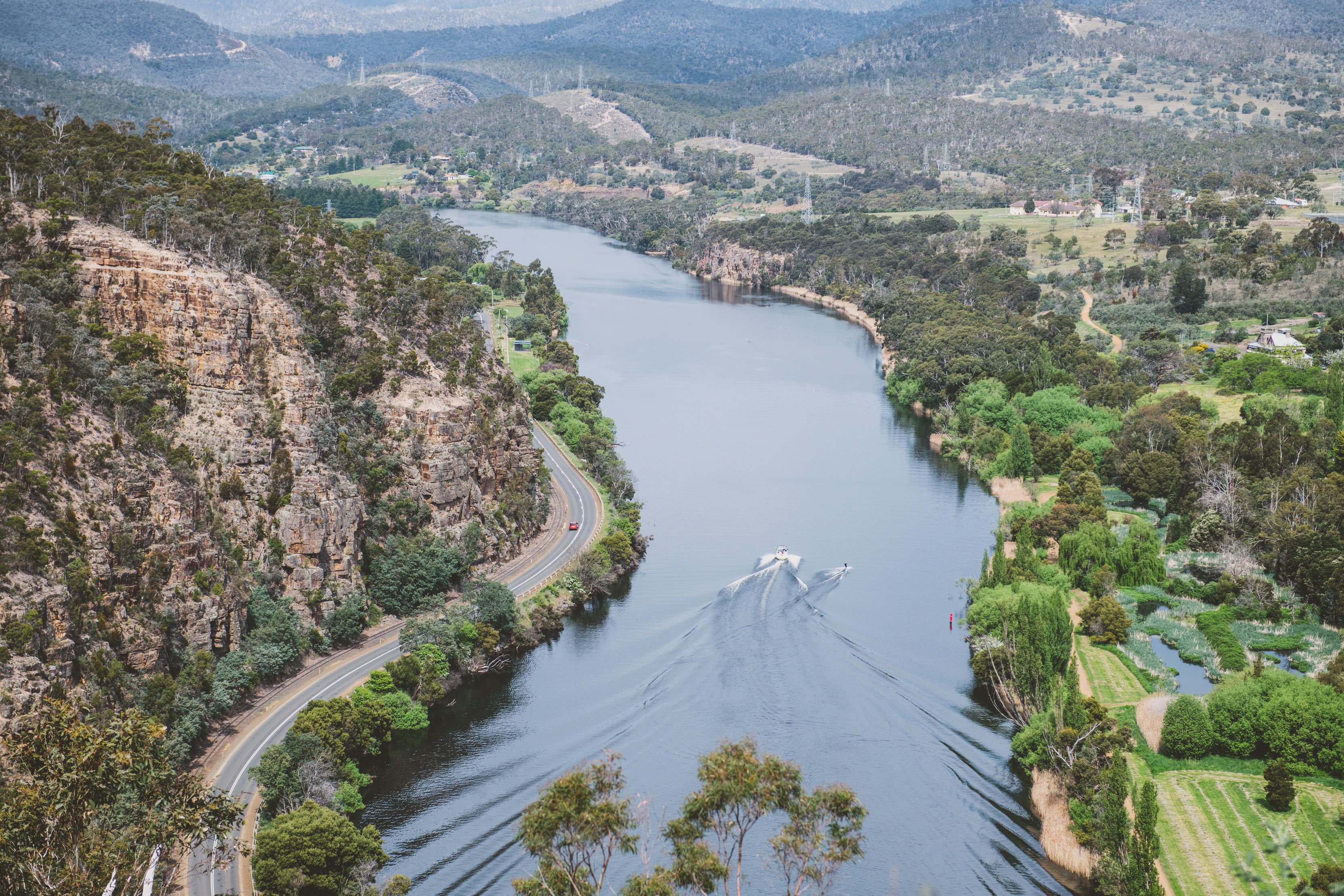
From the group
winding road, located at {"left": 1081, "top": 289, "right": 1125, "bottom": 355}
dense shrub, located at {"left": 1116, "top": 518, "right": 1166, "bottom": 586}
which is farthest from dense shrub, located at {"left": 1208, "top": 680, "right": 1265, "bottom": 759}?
winding road, located at {"left": 1081, "top": 289, "right": 1125, "bottom": 355}

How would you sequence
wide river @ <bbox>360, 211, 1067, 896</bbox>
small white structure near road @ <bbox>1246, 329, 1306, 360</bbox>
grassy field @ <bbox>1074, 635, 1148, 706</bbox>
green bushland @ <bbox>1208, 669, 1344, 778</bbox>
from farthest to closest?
small white structure near road @ <bbox>1246, 329, 1306, 360</bbox>
grassy field @ <bbox>1074, 635, 1148, 706</bbox>
green bushland @ <bbox>1208, 669, 1344, 778</bbox>
wide river @ <bbox>360, 211, 1067, 896</bbox>

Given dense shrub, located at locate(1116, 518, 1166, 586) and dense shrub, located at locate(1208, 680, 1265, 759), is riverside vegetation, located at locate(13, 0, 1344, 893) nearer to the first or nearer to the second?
dense shrub, located at locate(1208, 680, 1265, 759)

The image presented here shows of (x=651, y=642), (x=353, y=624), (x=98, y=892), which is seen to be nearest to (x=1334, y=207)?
(x=651, y=642)

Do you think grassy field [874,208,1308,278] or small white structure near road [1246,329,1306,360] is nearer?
small white structure near road [1246,329,1306,360]

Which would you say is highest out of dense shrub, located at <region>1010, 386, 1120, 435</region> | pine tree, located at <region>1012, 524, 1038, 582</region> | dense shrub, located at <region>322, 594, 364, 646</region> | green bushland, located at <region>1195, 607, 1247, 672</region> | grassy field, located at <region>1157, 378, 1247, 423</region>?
grassy field, located at <region>1157, 378, 1247, 423</region>

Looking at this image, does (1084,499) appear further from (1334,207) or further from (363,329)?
(1334,207)
